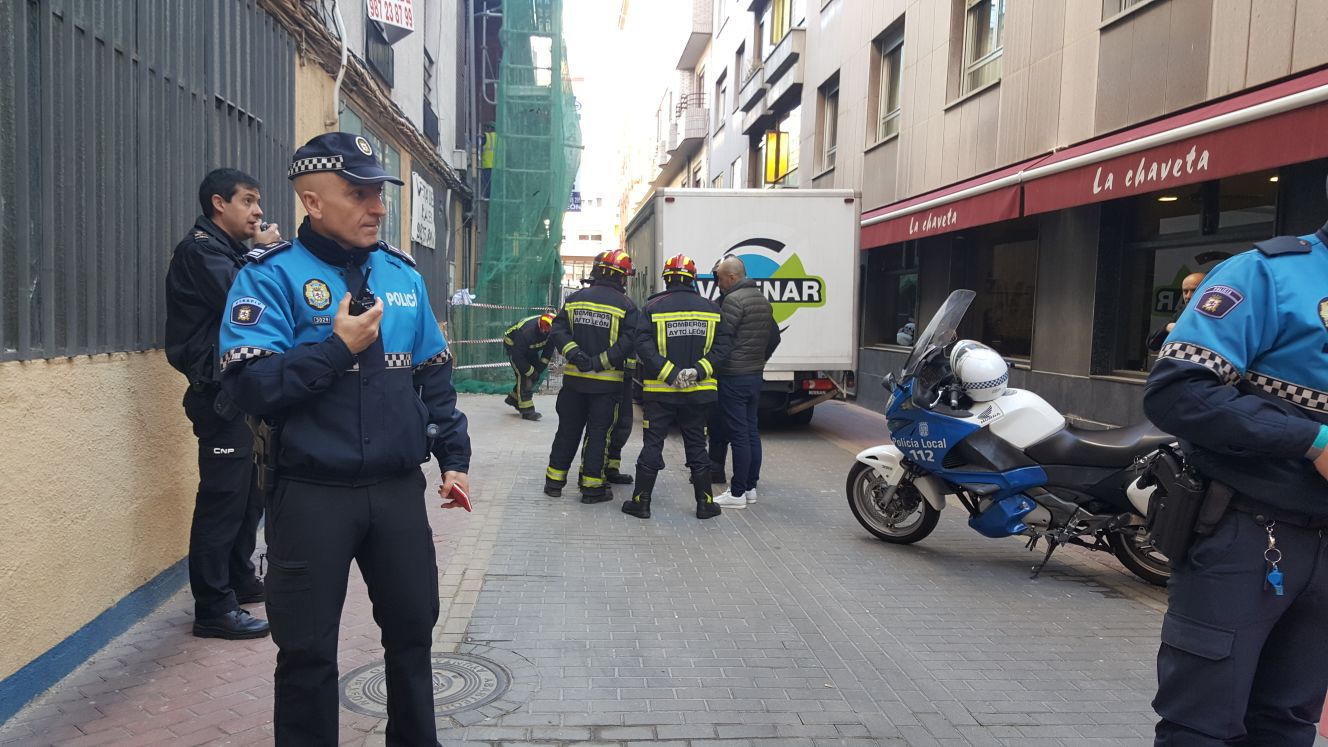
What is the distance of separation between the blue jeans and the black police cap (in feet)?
16.4

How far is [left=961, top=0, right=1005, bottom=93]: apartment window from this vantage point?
39.6 ft

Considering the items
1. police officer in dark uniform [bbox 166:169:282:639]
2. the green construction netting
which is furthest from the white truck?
police officer in dark uniform [bbox 166:169:282:639]

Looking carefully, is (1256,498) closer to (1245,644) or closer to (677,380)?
(1245,644)

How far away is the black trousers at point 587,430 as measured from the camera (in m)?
7.38

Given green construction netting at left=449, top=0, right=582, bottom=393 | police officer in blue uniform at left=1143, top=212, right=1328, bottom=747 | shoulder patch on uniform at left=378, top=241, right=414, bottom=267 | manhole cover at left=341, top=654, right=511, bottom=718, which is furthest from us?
green construction netting at left=449, top=0, right=582, bottom=393

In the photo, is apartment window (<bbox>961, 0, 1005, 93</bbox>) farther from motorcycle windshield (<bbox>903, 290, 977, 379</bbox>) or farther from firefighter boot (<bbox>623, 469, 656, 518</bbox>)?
firefighter boot (<bbox>623, 469, 656, 518</bbox>)

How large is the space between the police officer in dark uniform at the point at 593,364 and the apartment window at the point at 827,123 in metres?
13.1

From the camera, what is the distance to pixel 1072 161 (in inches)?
348

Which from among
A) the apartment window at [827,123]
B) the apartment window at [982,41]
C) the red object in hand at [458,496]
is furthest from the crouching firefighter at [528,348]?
the apartment window at [827,123]

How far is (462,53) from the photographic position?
18.6 meters

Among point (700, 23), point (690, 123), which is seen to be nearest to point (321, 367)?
point (700, 23)

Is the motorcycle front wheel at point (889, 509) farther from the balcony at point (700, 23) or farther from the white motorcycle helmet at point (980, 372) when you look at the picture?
the balcony at point (700, 23)

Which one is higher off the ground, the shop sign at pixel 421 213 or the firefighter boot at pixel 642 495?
the shop sign at pixel 421 213

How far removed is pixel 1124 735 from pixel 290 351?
3.26 m
